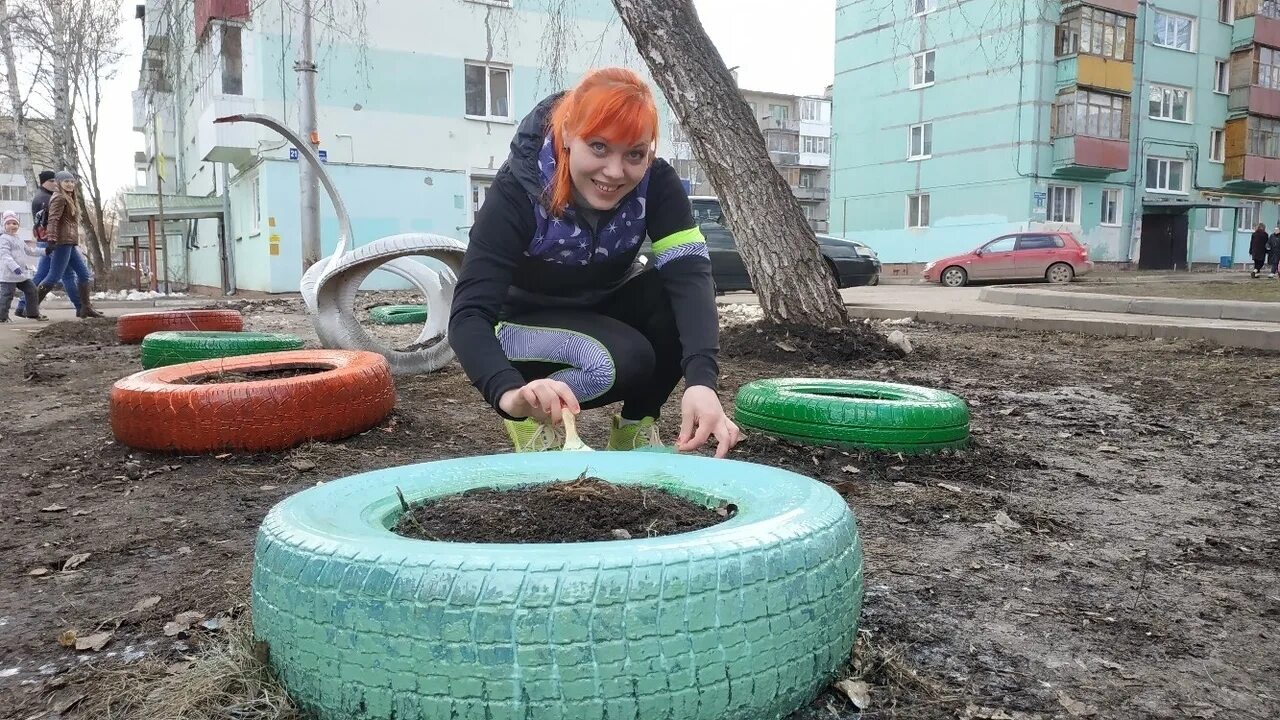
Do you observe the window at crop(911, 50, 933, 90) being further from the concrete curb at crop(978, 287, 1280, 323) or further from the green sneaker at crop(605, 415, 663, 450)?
the green sneaker at crop(605, 415, 663, 450)

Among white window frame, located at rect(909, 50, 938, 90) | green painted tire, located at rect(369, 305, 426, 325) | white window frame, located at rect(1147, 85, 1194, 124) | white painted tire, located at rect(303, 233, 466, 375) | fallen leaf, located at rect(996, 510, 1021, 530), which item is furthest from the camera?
white window frame, located at rect(1147, 85, 1194, 124)

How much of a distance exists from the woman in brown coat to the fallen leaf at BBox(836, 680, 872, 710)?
33.4ft

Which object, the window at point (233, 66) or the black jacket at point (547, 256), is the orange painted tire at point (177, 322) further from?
the window at point (233, 66)

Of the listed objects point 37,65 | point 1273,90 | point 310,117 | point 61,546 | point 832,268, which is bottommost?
point 61,546

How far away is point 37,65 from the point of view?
63.4ft

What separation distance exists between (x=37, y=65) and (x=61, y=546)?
72.4ft

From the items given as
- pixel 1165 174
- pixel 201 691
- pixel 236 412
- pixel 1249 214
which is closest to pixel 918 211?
pixel 1165 174

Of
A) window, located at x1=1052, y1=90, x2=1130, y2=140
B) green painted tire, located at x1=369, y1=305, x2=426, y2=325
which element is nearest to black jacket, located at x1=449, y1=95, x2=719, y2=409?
green painted tire, located at x1=369, y1=305, x2=426, y2=325

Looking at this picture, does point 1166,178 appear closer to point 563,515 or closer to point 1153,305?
point 1153,305

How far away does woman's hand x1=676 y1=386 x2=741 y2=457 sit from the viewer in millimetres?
1862

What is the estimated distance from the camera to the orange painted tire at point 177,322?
6.96 m

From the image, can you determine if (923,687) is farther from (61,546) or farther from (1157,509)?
(61,546)

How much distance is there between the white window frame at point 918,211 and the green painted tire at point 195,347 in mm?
25101

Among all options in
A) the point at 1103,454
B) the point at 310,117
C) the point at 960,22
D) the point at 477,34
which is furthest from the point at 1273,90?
the point at 1103,454
